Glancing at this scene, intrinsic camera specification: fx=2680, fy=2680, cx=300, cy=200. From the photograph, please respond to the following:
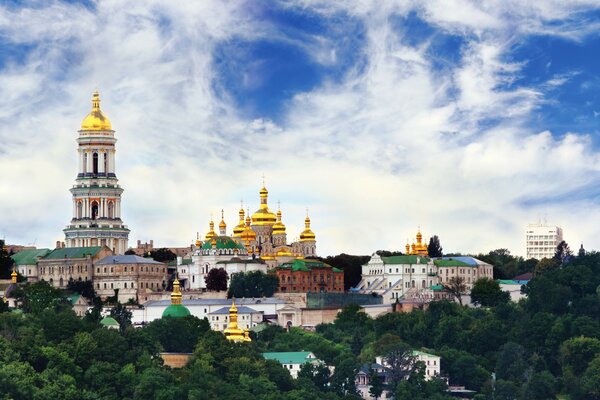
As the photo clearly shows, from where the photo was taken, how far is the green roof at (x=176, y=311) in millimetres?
128938

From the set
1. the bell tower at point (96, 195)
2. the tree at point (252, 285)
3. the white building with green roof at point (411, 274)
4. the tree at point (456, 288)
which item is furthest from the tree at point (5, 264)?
the tree at point (456, 288)

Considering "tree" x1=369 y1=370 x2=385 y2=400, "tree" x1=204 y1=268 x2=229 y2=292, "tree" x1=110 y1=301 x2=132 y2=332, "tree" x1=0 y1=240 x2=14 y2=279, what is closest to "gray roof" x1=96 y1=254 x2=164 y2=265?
"tree" x1=204 y1=268 x2=229 y2=292

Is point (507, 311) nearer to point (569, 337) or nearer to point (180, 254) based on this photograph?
point (569, 337)

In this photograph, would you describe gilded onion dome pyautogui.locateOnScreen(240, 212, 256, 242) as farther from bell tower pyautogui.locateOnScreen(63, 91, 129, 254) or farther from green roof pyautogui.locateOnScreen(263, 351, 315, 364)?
green roof pyautogui.locateOnScreen(263, 351, 315, 364)

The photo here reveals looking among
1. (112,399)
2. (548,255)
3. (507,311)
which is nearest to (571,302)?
(507,311)

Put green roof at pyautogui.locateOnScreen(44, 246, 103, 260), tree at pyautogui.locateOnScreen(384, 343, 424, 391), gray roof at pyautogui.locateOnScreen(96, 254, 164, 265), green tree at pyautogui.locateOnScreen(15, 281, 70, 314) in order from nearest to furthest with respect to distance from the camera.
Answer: tree at pyautogui.locateOnScreen(384, 343, 424, 391)
green tree at pyautogui.locateOnScreen(15, 281, 70, 314)
gray roof at pyautogui.locateOnScreen(96, 254, 164, 265)
green roof at pyautogui.locateOnScreen(44, 246, 103, 260)

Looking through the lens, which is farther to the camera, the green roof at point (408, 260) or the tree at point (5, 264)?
the green roof at point (408, 260)

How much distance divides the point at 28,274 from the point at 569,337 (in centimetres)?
3242

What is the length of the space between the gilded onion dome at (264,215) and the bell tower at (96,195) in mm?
8608

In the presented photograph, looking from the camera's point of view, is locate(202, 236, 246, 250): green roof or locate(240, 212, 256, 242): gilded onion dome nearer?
locate(202, 236, 246, 250): green roof

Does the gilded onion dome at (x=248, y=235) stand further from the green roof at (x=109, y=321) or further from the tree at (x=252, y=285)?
the green roof at (x=109, y=321)

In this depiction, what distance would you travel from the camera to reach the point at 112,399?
10900 centimetres

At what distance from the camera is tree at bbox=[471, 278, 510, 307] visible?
138 metres

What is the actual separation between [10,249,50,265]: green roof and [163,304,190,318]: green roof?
16.5 meters
